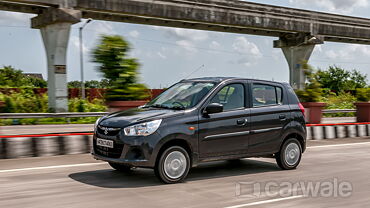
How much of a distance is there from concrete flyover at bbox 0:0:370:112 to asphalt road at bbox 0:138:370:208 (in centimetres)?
1174

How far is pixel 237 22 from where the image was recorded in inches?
1153

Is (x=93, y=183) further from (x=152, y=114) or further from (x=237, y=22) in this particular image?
(x=237, y=22)

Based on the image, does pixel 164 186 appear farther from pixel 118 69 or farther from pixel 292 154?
pixel 118 69

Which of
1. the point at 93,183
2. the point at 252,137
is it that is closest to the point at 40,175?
the point at 93,183

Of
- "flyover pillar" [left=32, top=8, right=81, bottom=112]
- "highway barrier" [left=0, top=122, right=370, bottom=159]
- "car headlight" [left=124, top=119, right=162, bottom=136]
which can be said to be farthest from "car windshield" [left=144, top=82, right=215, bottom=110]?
"flyover pillar" [left=32, top=8, right=81, bottom=112]

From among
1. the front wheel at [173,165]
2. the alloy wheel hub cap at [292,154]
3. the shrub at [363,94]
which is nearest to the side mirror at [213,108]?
the front wheel at [173,165]

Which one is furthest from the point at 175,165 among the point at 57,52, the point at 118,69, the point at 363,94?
the point at 57,52

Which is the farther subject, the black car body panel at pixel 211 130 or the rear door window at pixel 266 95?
the rear door window at pixel 266 95

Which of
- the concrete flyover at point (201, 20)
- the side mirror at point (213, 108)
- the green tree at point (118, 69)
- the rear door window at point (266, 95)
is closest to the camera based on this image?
the side mirror at point (213, 108)

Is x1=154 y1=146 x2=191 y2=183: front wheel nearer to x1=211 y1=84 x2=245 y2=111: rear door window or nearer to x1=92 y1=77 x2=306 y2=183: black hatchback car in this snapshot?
x1=92 y1=77 x2=306 y2=183: black hatchback car

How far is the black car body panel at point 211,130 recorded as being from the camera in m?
6.84

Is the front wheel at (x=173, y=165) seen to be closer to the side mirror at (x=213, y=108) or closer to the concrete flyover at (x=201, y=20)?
the side mirror at (x=213, y=108)

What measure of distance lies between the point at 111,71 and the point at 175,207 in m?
7.18

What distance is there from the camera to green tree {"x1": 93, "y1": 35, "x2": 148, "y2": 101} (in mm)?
12195
